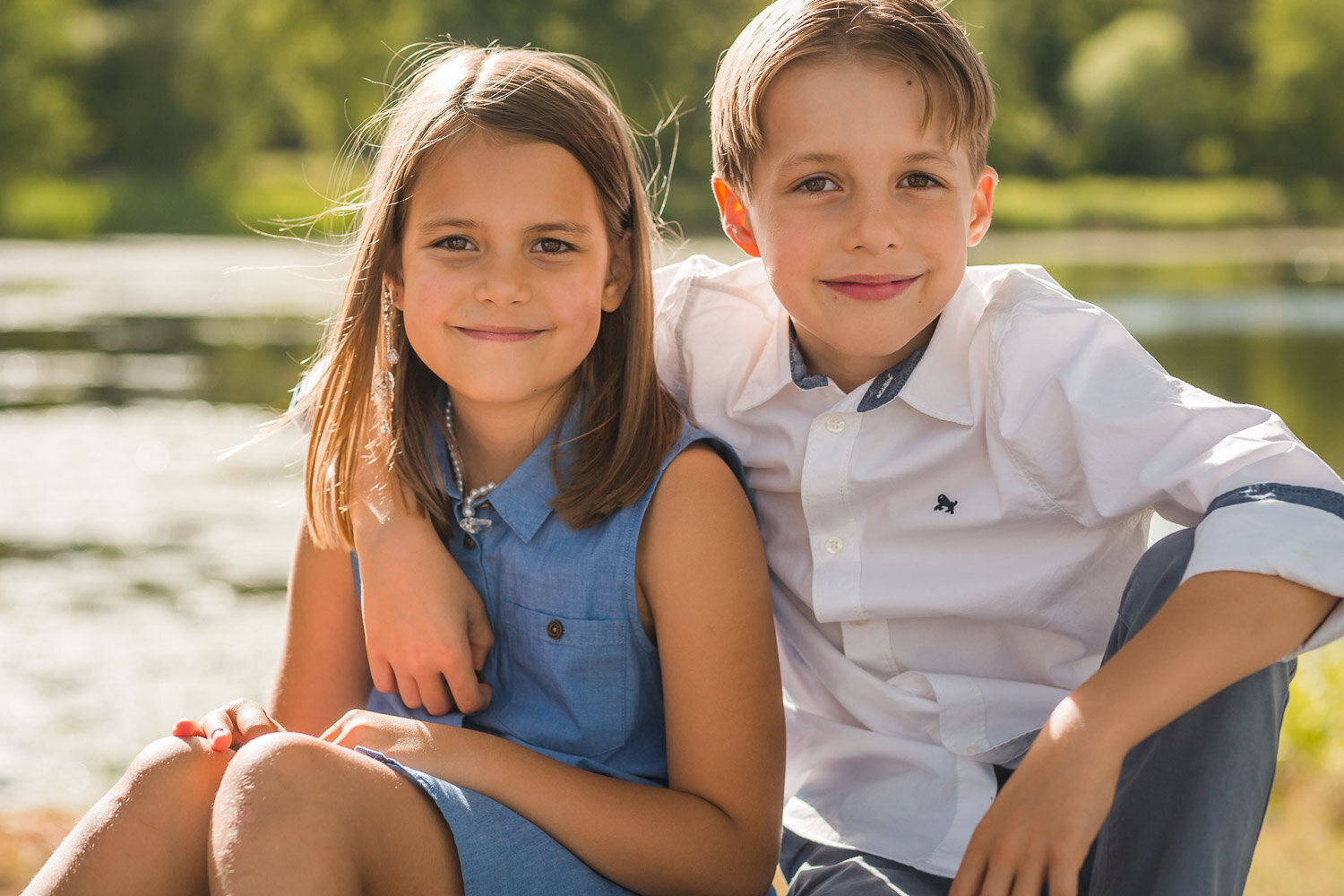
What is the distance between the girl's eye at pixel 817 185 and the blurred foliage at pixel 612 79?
20.0m

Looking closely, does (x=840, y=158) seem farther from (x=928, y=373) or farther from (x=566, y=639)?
(x=566, y=639)

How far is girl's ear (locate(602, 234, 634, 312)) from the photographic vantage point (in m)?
1.72

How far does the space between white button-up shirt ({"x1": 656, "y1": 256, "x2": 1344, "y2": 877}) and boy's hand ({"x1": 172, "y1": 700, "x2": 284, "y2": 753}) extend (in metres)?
0.65

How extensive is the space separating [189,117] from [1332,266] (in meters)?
22.9

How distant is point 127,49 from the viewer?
30609mm

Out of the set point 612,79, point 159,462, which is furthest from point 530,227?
point 612,79

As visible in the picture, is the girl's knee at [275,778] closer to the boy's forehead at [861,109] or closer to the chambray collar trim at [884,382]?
the chambray collar trim at [884,382]

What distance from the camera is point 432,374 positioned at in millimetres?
1808

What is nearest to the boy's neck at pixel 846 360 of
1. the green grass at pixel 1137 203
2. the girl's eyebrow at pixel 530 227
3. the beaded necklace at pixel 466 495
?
the girl's eyebrow at pixel 530 227

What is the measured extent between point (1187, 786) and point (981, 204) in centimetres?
77

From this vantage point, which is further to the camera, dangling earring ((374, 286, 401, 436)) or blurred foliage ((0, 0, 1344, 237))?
blurred foliage ((0, 0, 1344, 237))

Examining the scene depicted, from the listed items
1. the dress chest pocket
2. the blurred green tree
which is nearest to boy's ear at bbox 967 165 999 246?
the dress chest pocket

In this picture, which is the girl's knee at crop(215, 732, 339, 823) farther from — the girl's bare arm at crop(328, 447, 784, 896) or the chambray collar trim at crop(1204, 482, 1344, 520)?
the chambray collar trim at crop(1204, 482, 1344, 520)

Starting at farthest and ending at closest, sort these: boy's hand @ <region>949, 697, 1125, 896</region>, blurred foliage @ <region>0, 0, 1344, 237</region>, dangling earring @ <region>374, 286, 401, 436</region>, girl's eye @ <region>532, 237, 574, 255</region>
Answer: blurred foliage @ <region>0, 0, 1344, 237</region>, dangling earring @ <region>374, 286, 401, 436</region>, girl's eye @ <region>532, 237, 574, 255</region>, boy's hand @ <region>949, 697, 1125, 896</region>
